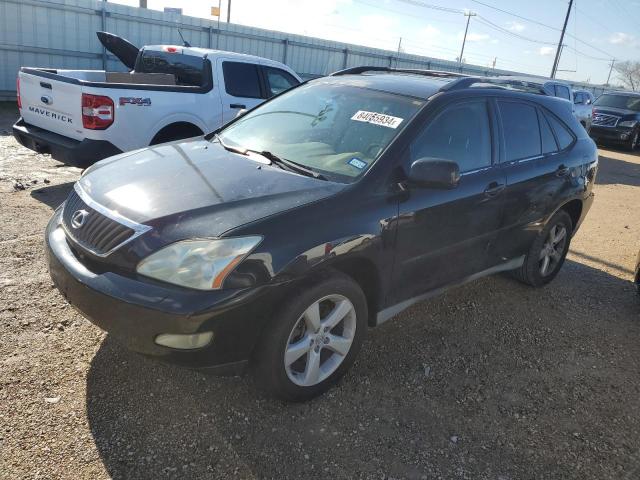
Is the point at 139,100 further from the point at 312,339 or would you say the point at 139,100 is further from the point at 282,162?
the point at 312,339

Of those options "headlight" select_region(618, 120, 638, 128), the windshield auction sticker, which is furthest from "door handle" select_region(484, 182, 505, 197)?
"headlight" select_region(618, 120, 638, 128)

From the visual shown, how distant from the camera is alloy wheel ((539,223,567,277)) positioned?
4.54 meters

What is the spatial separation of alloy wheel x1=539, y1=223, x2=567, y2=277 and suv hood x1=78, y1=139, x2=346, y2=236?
2.61 meters

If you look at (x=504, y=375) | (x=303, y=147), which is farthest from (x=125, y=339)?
(x=504, y=375)

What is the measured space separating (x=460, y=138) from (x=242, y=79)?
4.40 meters

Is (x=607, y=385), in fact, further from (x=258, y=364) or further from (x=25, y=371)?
(x=25, y=371)

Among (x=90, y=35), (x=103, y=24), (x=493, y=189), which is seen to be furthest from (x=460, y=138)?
(x=103, y=24)

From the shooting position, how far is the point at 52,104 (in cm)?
562

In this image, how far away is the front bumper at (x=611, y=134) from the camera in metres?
16.0

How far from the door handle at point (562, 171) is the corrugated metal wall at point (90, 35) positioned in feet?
41.8

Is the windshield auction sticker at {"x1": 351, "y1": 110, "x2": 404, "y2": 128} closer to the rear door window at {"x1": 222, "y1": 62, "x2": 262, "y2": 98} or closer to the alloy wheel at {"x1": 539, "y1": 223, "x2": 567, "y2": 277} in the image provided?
the alloy wheel at {"x1": 539, "y1": 223, "x2": 567, "y2": 277}

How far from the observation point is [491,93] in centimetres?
370

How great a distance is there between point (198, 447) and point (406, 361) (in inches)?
57.4

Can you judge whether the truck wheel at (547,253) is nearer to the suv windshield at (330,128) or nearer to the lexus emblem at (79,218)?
the suv windshield at (330,128)
